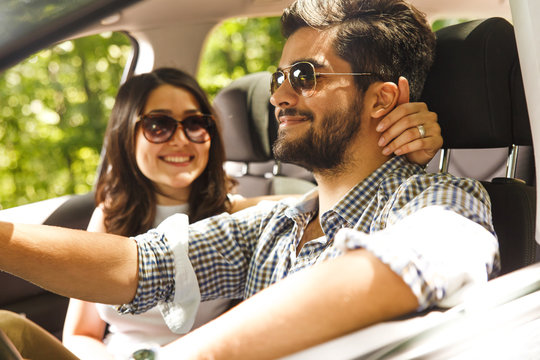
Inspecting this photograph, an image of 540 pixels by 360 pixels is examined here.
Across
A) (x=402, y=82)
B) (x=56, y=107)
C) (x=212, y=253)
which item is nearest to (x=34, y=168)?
(x=56, y=107)

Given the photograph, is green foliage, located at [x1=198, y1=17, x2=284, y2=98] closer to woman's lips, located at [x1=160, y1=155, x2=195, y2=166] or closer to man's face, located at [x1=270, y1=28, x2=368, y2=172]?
woman's lips, located at [x1=160, y1=155, x2=195, y2=166]

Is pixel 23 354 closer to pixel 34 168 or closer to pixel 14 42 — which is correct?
pixel 14 42

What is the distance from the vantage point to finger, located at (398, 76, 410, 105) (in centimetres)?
149

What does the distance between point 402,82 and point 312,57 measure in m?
0.23

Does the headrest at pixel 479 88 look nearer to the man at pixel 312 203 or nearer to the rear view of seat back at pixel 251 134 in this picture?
the man at pixel 312 203

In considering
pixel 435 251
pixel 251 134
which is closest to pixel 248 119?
pixel 251 134

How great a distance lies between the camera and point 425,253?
0.99 metres

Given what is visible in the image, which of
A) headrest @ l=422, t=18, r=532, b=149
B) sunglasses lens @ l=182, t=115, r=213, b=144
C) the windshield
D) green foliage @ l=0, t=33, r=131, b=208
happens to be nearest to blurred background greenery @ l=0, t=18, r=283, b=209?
green foliage @ l=0, t=33, r=131, b=208

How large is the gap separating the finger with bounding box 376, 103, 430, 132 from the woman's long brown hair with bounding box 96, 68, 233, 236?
25.4 inches

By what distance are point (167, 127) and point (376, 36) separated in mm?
708

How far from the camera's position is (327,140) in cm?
147

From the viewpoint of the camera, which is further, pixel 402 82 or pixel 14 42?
pixel 402 82

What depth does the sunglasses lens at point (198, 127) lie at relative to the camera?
6.21 feet

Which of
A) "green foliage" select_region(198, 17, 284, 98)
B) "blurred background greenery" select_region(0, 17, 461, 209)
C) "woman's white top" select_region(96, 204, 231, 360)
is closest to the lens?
"woman's white top" select_region(96, 204, 231, 360)
